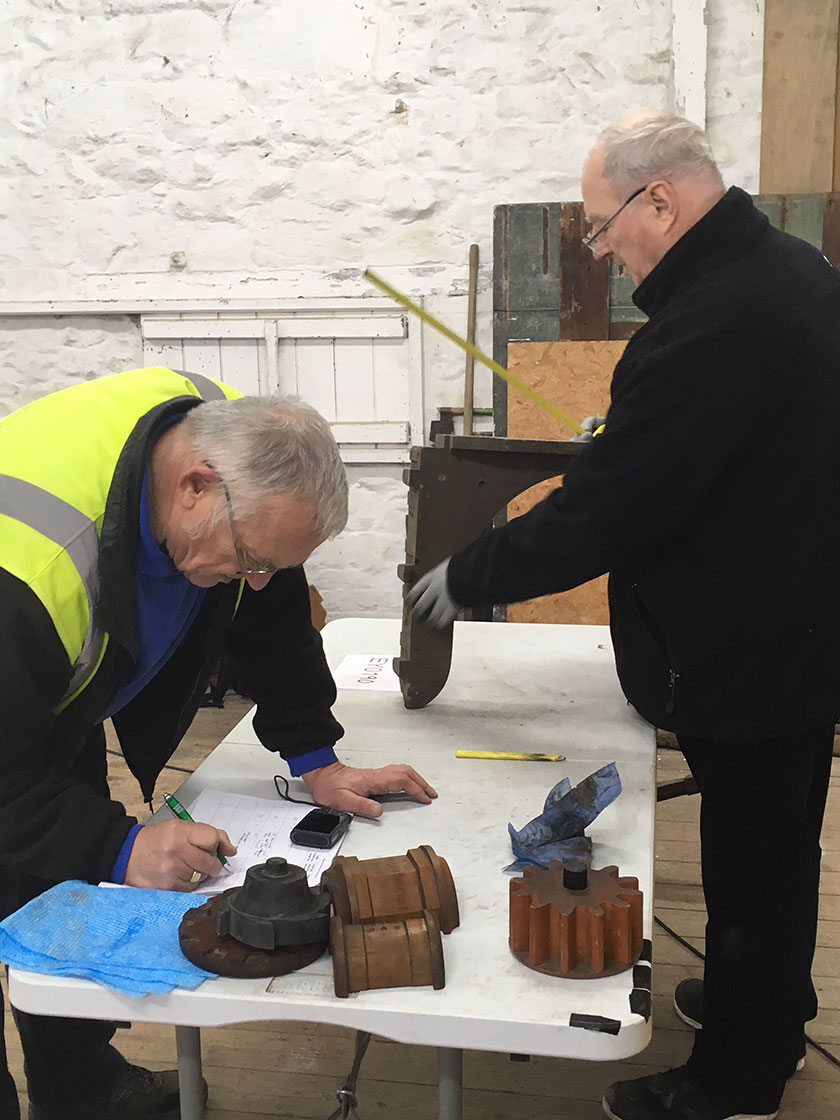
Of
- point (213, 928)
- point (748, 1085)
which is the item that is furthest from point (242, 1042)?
point (213, 928)

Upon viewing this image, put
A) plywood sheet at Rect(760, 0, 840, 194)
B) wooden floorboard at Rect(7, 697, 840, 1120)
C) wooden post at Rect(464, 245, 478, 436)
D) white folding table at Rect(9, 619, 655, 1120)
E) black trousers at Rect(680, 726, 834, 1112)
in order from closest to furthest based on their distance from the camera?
white folding table at Rect(9, 619, 655, 1120) → black trousers at Rect(680, 726, 834, 1112) → wooden floorboard at Rect(7, 697, 840, 1120) → plywood sheet at Rect(760, 0, 840, 194) → wooden post at Rect(464, 245, 478, 436)

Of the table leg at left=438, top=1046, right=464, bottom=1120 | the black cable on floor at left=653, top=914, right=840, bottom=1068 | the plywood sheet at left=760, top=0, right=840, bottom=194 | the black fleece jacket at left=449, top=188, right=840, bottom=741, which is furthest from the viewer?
the plywood sheet at left=760, top=0, right=840, bottom=194

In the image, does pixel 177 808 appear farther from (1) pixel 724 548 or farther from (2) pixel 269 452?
(1) pixel 724 548

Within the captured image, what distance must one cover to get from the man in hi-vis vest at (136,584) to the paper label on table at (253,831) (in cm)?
3

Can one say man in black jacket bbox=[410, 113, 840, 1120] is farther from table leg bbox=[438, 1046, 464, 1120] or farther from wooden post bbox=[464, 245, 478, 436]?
wooden post bbox=[464, 245, 478, 436]

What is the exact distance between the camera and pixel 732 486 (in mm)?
1484

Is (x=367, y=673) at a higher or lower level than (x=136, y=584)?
lower

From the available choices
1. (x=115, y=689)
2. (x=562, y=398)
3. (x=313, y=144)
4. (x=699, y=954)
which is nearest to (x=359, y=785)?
(x=115, y=689)

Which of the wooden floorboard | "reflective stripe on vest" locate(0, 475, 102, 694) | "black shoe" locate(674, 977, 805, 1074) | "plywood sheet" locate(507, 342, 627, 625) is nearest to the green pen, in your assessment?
"reflective stripe on vest" locate(0, 475, 102, 694)

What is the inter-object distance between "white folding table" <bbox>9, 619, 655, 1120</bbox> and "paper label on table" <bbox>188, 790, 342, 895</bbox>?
0.05 meters

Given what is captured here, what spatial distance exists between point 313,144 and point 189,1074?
12.0 feet

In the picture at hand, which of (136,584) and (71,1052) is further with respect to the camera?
(71,1052)

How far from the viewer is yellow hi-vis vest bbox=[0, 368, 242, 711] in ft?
3.90

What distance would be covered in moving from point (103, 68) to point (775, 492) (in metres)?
3.83
